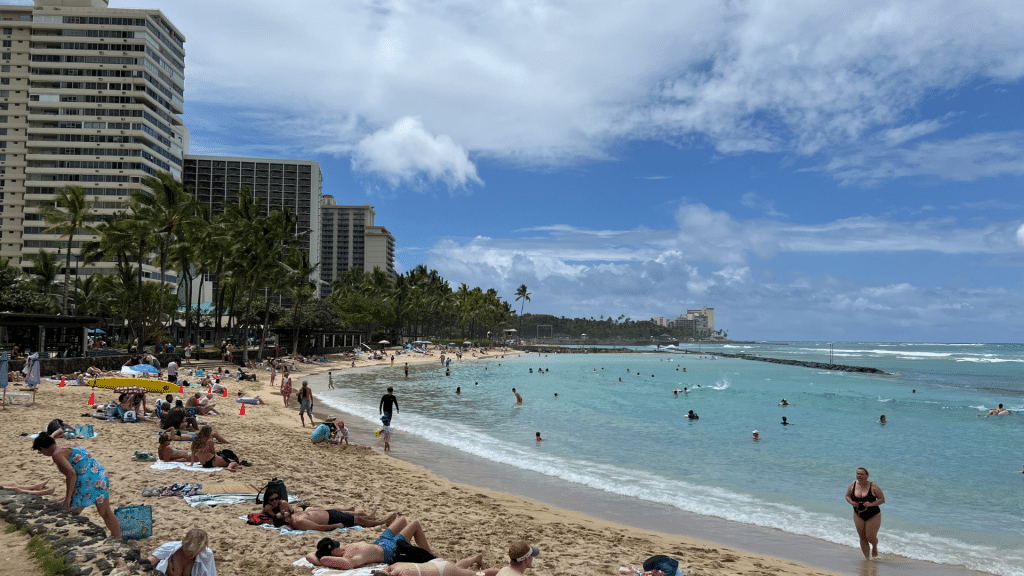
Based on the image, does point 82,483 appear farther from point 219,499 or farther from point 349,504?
point 349,504

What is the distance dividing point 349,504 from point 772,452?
13.8m

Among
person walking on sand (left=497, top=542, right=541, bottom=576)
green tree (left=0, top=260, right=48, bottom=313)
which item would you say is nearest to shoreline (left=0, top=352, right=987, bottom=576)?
Answer: person walking on sand (left=497, top=542, right=541, bottom=576)

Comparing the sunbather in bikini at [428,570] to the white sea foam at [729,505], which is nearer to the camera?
the sunbather in bikini at [428,570]

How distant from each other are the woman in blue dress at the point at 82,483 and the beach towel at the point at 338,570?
1.99m

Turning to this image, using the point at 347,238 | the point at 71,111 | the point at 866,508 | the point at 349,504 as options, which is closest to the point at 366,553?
the point at 349,504

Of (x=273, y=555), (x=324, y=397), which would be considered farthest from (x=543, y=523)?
(x=324, y=397)

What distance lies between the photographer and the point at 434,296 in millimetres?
106312

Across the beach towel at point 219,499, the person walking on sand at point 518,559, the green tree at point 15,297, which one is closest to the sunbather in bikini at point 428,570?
the person walking on sand at point 518,559

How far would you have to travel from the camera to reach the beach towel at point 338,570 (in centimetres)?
562

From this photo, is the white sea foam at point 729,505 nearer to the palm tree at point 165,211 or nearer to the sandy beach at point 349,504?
the sandy beach at point 349,504

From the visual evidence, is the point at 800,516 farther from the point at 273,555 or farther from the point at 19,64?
the point at 19,64

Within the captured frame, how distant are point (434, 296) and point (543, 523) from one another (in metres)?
98.4

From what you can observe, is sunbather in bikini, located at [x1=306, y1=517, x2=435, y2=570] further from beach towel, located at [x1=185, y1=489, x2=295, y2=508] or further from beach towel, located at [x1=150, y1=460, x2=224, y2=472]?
beach towel, located at [x1=150, y1=460, x2=224, y2=472]

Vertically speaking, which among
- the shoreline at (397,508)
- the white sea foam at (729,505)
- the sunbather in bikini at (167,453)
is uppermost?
the sunbather in bikini at (167,453)
